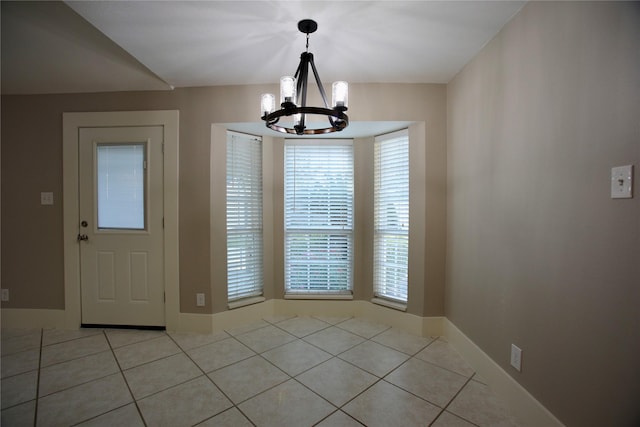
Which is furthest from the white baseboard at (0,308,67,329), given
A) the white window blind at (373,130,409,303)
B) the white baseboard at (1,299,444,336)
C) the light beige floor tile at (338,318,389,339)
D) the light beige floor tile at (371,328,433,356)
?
the white window blind at (373,130,409,303)

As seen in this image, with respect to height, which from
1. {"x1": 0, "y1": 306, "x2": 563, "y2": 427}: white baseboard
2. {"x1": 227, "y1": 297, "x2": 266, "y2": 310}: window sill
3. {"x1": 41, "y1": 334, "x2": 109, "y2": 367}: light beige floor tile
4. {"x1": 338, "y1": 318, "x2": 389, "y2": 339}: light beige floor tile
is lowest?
{"x1": 338, "y1": 318, "x2": 389, "y2": 339}: light beige floor tile

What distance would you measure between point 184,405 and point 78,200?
2.32 m

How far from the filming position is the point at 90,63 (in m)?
2.24

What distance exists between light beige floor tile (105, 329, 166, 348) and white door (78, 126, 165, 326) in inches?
3.1

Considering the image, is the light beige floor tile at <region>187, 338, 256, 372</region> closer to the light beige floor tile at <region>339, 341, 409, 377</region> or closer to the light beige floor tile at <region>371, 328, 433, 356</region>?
the light beige floor tile at <region>339, 341, 409, 377</region>

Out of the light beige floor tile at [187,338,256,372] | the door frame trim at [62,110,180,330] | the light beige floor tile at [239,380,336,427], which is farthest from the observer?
the door frame trim at [62,110,180,330]

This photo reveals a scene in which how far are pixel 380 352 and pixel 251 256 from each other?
162 centimetres

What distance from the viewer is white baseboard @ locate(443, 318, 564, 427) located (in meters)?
1.43

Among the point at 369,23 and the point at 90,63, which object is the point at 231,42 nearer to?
the point at 369,23

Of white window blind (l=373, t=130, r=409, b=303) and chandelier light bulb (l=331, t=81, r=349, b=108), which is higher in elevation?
chandelier light bulb (l=331, t=81, r=349, b=108)

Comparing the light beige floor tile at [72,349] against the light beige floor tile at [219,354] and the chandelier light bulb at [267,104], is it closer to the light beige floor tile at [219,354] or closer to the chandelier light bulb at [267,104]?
the light beige floor tile at [219,354]

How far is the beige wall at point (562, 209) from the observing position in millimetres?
1046

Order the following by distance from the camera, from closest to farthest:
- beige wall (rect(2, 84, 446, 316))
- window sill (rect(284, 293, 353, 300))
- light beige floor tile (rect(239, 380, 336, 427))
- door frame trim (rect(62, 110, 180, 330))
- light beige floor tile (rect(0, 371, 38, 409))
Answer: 1. light beige floor tile (rect(239, 380, 336, 427))
2. light beige floor tile (rect(0, 371, 38, 409))
3. beige wall (rect(2, 84, 446, 316))
4. door frame trim (rect(62, 110, 180, 330))
5. window sill (rect(284, 293, 353, 300))

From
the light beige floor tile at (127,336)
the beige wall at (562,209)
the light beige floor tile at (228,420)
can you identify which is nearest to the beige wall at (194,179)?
the light beige floor tile at (127,336)
